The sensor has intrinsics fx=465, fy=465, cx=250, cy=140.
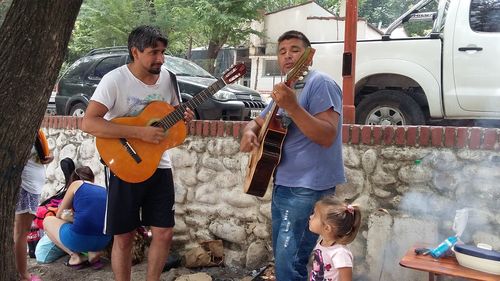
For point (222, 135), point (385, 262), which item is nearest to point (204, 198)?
point (222, 135)

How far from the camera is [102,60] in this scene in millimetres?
8367

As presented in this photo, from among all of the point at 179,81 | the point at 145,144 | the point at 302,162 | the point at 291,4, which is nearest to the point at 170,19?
the point at 179,81

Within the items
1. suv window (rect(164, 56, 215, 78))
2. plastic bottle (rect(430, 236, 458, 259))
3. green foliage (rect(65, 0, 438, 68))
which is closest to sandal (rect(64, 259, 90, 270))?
plastic bottle (rect(430, 236, 458, 259))

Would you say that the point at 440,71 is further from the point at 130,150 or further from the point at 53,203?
the point at 53,203

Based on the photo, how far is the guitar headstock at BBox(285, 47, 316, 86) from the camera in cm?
234

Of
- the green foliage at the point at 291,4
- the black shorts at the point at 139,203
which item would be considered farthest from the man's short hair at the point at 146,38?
the green foliage at the point at 291,4

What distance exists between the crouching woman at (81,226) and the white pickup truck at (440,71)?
2.91 m

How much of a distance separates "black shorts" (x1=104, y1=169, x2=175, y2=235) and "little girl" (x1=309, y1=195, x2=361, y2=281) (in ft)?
3.77

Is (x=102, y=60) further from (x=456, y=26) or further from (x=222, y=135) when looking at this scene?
(x=456, y=26)

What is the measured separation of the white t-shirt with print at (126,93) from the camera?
2.93 metres

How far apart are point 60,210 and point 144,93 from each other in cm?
177

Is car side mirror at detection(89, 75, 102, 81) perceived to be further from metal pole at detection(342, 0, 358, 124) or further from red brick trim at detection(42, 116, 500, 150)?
red brick trim at detection(42, 116, 500, 150)

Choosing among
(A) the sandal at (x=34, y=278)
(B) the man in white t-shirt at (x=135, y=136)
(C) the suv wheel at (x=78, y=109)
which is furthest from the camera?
(C) the suv wheel at (x=78, y=109)

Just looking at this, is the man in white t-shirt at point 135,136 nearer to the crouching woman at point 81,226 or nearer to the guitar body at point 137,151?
the guitar body at point 137,151
